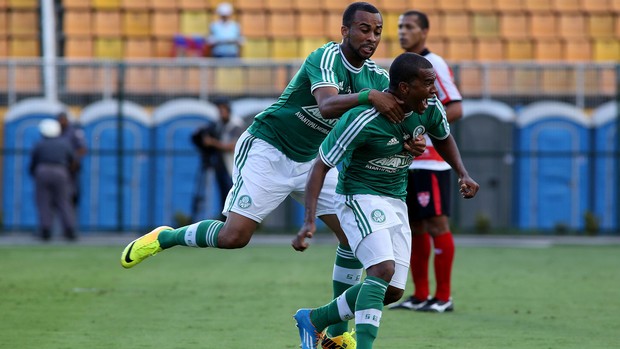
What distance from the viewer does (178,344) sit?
292 inches

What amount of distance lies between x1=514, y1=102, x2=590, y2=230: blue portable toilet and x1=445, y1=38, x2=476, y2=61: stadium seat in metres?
2.94

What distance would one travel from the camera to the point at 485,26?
847 inches

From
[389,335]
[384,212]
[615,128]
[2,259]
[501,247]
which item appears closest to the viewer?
[384,212]

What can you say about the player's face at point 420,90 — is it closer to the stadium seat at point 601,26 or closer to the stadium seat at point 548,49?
the stadium seat at point 548,49

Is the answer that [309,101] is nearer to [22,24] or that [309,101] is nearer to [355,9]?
[355,9]

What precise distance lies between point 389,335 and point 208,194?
11.0 meters

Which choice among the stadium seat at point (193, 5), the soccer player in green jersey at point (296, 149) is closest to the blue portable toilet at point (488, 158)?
the stadium seat at point (193, 5)

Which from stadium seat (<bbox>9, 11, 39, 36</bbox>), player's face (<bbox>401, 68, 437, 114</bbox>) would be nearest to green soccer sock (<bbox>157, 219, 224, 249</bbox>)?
player's face (<bbox>401, 68, 437, 114</bbox>)

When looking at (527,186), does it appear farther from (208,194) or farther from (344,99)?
(344,99)

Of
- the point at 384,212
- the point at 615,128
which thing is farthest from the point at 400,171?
the point at 615,128

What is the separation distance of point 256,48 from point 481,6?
14.2 feet

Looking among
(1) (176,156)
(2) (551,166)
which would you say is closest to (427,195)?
(2) (551,166)

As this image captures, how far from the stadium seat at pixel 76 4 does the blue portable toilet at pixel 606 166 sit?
365 inches

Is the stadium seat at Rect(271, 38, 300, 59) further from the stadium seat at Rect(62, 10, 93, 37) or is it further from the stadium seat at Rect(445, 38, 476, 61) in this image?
the stadium seat at Rect(62, 10, 93, 37)
